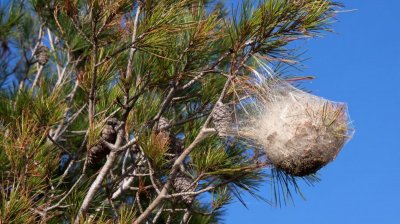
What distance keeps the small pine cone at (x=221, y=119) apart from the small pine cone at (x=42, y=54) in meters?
1.32

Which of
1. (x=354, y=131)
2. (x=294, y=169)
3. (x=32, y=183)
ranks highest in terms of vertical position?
(x=354, y=131)

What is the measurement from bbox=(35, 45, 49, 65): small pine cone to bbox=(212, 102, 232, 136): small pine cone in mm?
1323

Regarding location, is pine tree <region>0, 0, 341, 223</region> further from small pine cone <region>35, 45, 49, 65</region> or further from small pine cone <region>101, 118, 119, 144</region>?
small pine cone <region>35, 45, 49, 65</region>

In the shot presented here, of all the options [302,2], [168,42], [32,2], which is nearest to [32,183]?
[168,42]

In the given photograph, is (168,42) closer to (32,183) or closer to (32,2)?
(32,183)

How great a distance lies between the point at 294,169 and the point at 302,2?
1.20 ft

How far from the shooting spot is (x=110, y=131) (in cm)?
201

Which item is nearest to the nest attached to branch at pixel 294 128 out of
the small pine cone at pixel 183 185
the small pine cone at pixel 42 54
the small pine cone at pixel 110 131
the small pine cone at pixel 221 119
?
the small pine cone at pixel 221 119

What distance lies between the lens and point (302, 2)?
174 centimetres

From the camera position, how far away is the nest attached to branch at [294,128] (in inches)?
64.3

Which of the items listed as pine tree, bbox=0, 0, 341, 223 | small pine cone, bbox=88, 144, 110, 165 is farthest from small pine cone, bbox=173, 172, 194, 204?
small pine cone, bbox=88, 144, 110, 165

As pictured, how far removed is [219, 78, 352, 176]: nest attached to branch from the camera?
64.3 inches

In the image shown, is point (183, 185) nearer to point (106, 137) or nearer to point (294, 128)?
point (106, 137)

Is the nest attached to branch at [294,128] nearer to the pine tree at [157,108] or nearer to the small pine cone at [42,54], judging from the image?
the pine tree at [157,108]
